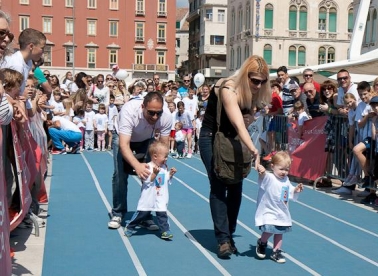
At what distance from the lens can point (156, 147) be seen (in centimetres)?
734

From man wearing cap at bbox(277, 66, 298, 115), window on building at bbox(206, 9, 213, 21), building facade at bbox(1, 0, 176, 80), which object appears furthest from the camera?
window on building at bbox(206, 9, 213, 21)

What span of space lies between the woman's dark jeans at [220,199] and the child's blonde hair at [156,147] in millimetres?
626

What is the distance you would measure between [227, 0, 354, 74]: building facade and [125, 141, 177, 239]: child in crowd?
2374 inches

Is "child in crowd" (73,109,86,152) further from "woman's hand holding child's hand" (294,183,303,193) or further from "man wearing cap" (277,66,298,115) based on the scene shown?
"woman's hand holding child's hand" (294,183,303,193)

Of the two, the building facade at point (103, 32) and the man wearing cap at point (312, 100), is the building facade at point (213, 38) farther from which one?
the man wearing cap at point (312, 100)

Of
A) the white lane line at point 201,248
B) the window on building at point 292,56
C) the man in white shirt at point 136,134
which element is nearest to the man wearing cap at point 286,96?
the white lane line at point 201,248

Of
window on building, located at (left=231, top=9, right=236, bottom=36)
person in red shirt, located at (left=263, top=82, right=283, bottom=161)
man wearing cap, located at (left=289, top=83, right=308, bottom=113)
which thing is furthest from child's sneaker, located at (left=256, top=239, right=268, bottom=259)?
window on building, located at (left=231, top=9, right=236, bottom=36)

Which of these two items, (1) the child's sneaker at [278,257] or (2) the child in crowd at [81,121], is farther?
(2) the child in crowd at [81,121]

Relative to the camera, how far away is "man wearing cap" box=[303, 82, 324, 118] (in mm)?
12711

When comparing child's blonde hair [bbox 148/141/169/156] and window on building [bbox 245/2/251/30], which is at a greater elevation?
window on building [bbox 245/2/251/30]

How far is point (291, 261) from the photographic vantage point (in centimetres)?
653

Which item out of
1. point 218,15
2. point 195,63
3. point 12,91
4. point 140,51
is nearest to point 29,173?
point 12,91

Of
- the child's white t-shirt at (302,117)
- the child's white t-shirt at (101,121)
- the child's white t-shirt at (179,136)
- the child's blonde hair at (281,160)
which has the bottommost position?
the child's white t-shirt at (179,136)

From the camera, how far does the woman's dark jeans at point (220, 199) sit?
21.7 ft
